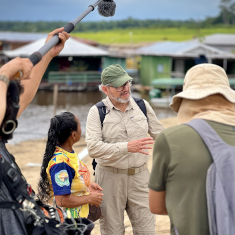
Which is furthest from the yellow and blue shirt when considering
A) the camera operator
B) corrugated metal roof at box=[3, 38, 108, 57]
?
corrugated metal roof at box=[3, 38, 108, 57]

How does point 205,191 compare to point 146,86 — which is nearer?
point 205,191

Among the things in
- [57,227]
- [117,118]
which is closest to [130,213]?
[117,118]

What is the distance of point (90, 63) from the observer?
34.9 metres

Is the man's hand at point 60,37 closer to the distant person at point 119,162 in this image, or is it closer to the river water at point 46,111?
the distant person at point 119,162

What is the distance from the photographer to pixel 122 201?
340 cm

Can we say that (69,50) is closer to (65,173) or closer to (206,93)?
(65,173)

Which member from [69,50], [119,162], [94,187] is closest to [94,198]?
[94,187]

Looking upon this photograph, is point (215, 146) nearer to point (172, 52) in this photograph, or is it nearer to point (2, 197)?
point (2, 197)

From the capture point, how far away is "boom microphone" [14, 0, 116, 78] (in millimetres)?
1870

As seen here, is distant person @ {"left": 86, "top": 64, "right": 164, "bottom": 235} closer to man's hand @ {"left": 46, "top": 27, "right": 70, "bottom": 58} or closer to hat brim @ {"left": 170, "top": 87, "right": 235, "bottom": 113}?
man's hand @ {"left": 46, "top": 27, "right": 70, "bottom": 58}

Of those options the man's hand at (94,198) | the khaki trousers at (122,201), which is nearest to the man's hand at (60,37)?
the man's hand at (94,198)

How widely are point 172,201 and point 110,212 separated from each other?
162cm

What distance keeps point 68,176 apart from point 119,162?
70 cm

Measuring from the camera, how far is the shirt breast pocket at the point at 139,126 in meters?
3.39
